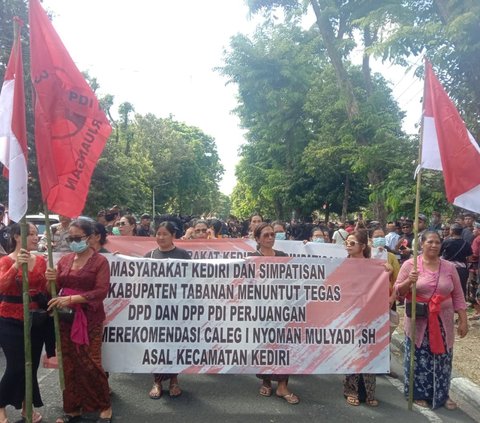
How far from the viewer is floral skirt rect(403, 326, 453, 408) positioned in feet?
15.5

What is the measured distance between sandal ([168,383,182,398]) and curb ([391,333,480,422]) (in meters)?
2.60

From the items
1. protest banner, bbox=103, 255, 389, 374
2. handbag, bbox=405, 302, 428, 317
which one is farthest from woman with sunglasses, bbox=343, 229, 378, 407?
handbag, bbox=405, 302, 428, 317

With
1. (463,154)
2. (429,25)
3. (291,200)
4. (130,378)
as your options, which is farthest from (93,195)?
(463,154)

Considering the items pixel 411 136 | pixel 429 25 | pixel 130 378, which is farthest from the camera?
pixel 411 136

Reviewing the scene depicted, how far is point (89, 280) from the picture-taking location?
415 cm

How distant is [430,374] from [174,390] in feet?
7.72

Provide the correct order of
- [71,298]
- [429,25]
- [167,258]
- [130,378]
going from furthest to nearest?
[429,25] < [130,378] < [167,258] < [71,298]

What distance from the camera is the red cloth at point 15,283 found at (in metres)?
3.97

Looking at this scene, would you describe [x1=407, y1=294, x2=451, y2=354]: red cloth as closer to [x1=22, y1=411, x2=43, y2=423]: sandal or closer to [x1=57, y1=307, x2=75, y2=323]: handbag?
[x1=57, y1=307, x2=75, y2=323]: handbag

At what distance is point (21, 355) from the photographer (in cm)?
412

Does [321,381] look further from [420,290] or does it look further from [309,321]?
[420,290]

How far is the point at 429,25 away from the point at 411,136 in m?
4.63

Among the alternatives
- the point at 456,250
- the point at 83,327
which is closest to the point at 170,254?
the point at 83,327

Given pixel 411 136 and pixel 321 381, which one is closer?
pixel 321 381
